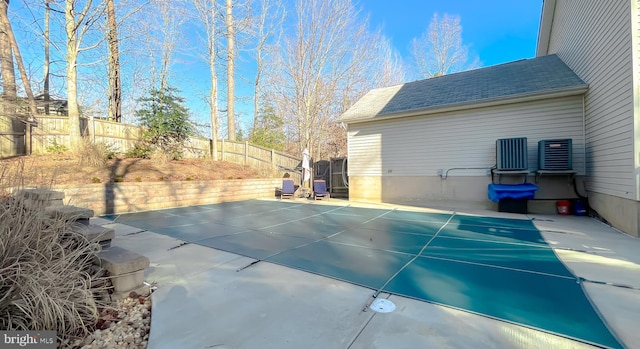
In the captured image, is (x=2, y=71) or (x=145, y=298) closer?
(x=145, y=298)

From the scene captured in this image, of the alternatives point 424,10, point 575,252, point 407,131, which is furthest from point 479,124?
point 424,10

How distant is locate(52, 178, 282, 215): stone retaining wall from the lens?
6148 mm

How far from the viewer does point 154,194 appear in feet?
24.1

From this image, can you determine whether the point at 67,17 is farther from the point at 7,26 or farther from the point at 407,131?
the point at 407,131

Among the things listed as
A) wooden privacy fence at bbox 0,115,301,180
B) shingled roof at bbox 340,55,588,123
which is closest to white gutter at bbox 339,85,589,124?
shingled roof at bbox 340,55,588,123

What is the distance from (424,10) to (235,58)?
33.6 feet

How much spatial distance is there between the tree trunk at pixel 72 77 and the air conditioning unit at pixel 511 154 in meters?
11.5

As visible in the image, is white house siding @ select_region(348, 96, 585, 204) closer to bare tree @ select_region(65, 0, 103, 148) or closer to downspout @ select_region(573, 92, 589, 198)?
downspout @ select_region(573, 92, 589, 198)

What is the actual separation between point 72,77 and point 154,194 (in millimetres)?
4062

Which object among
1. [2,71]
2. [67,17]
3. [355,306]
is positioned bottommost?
[355,306]

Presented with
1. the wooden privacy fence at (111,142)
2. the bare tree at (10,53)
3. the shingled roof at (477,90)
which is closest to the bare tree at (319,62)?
the wooden privacy fence at (111,142)

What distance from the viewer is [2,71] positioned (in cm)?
662

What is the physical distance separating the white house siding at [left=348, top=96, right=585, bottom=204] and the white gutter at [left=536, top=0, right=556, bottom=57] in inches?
187

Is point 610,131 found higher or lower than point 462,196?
higher
